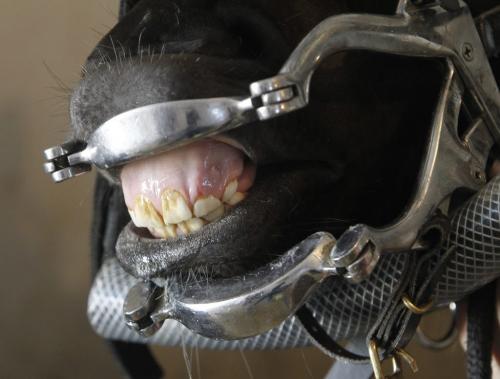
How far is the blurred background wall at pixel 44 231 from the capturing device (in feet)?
3.63

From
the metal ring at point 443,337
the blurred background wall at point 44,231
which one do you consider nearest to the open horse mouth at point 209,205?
the metal ring at point 443,337

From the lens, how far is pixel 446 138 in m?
0.41

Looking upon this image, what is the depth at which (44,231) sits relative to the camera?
1.15 meters

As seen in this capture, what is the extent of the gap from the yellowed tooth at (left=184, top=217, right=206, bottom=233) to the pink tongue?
0.01 m

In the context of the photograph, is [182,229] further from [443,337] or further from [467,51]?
[443,337]

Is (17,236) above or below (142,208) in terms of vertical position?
below

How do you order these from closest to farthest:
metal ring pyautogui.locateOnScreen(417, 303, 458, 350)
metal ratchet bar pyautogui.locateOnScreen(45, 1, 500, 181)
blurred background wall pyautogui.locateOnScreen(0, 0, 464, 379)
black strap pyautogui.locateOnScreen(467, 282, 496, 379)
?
metal ratchet bar pyautogui.locateOnScreen(45, 1, 500, 181) → black strap pyautogui.locateOnScreen(467, 282, 496, 379) → metal ring pyautogui.locateOnScreen(417, 303, 458, 350) → blurred background wall pyautogui.locateOnScreen(0, 0, 464, 379)

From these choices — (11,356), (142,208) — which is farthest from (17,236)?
(142,208)

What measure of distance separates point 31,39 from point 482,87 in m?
0.86

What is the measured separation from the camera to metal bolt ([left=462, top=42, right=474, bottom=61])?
0.42 meters

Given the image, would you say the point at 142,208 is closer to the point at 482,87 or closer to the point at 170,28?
the point at 170,28

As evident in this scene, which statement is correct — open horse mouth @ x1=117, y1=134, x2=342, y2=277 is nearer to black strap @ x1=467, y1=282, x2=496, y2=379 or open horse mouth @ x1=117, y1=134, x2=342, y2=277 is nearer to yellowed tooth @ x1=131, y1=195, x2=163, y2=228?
yellowed tooth @ x1=131, y1=195, x2=163, y2=228

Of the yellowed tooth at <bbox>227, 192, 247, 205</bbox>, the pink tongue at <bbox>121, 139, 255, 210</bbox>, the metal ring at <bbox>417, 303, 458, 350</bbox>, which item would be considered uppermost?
the pink tongue at <bbox>121, 139, 255, 210</bbox>

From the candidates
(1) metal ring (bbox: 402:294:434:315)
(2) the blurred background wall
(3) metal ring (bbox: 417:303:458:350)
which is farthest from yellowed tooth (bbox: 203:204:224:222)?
(2) the blurred background wall
